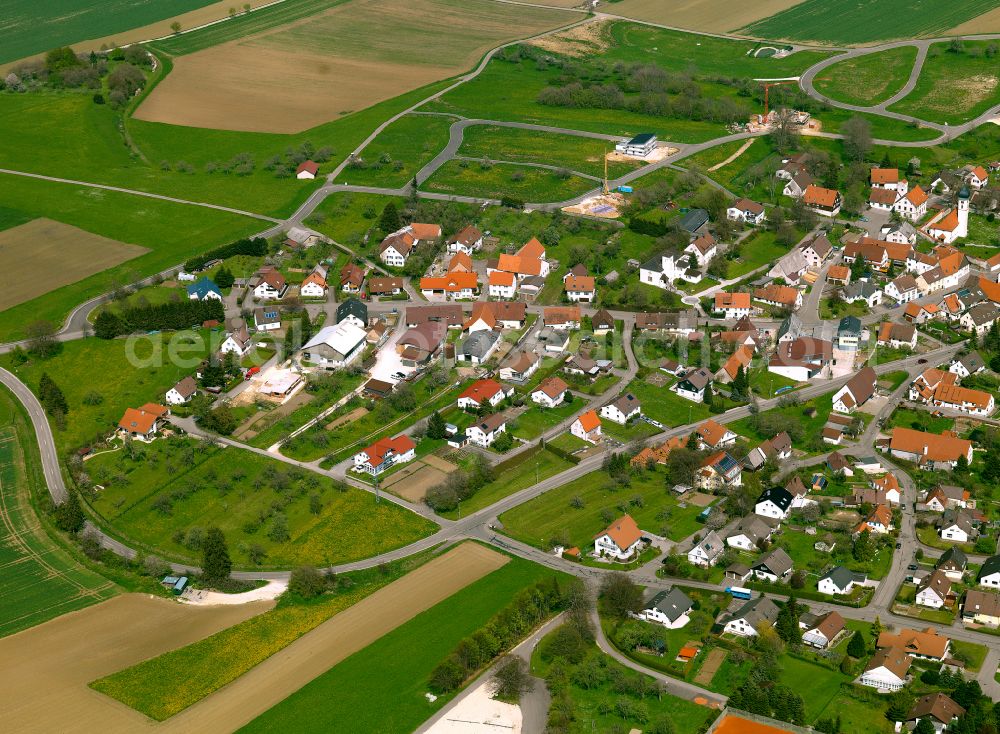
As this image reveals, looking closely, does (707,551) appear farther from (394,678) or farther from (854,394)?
(854,394)

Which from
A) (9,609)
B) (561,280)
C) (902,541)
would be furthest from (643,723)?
(561,280)

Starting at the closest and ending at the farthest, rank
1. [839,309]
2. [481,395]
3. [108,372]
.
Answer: [481,395], [108,372], [839,309]

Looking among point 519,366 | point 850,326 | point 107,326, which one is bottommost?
point 519,366

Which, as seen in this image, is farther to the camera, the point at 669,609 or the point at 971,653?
the point at 669,609

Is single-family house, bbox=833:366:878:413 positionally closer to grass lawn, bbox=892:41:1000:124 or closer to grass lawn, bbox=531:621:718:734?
grass lawn, bbox=531:621:718:734

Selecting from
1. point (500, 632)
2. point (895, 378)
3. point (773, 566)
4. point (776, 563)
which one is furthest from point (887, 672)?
point (895, 378)

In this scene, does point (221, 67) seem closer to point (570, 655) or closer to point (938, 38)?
point (938, 38)

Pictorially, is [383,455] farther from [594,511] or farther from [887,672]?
[887,672]

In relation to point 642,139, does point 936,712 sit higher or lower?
lower

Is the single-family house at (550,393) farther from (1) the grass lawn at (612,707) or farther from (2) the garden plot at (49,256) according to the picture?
(2) the garden plot at (49,256)

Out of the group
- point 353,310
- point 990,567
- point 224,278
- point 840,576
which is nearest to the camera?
point 840,576
